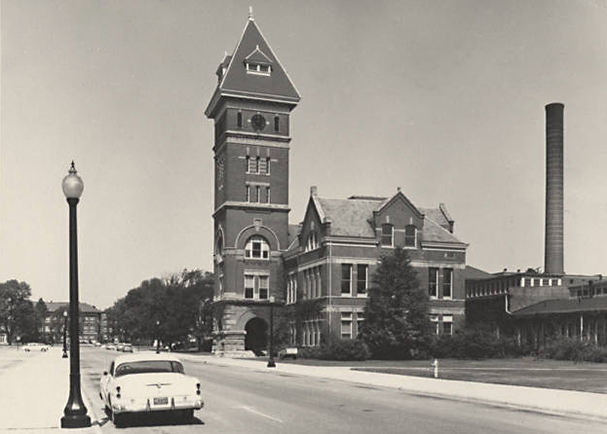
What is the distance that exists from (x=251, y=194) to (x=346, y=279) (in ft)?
51.0

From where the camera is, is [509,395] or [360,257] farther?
[360,257]

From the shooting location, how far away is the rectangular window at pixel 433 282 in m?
66.9

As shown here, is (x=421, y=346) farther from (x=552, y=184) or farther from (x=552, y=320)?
(x=552, y=184)

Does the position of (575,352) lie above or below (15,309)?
above

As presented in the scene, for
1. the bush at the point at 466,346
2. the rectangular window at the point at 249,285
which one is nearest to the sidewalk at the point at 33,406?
the bush at the point at 466,346

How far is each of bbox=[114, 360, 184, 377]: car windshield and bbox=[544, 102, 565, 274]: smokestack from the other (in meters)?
65.8

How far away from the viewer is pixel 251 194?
7562 cm

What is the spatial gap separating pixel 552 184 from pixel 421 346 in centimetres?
2858

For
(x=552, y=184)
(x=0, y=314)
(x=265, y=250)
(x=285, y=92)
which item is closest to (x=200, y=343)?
(x=265, y=250)

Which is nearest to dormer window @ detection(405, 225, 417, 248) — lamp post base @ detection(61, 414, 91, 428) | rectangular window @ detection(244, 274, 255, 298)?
rectangular window @ detection(244, 274, 255, 298)

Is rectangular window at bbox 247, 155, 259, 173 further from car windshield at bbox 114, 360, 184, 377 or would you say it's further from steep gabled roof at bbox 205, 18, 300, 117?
car windshield at bbox 114, 360, 184, 377

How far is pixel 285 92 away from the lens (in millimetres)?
77125

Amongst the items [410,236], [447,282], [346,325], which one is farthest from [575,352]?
[346,325]

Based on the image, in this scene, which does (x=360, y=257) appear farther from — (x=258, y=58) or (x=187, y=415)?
(x=187, y=415)
